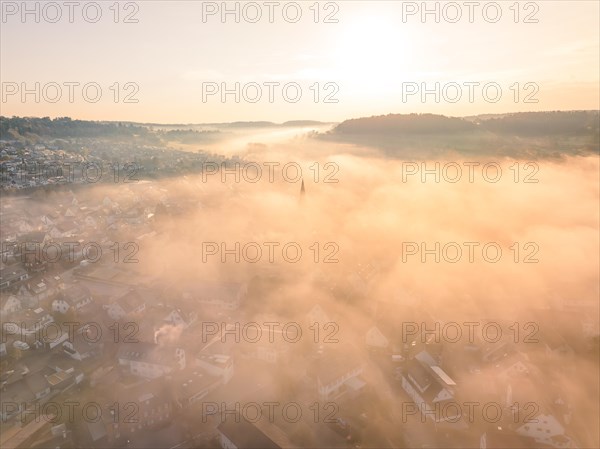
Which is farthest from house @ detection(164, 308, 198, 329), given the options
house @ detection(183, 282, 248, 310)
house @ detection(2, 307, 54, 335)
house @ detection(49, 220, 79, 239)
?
house @ detection(49, 220, 79, 239)

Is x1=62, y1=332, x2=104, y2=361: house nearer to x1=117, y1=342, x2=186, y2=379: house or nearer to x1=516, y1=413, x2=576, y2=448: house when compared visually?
x1=117, y1=342, x2=186, y2=379: house

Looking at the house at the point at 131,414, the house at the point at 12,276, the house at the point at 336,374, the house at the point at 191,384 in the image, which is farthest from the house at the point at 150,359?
the house at the point at 12,276

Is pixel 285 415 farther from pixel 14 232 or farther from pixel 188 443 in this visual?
pixel 14 232

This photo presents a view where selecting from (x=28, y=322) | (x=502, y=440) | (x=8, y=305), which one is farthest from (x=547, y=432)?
(x=8, y=305)

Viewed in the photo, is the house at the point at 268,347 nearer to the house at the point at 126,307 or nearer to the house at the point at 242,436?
the house at the point at 242,436

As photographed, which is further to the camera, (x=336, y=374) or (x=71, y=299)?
(x=71, y=299)

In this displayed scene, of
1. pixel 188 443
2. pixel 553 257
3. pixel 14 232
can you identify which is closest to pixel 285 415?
pixel 188 443

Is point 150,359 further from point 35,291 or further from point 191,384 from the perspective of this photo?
point 35,291
